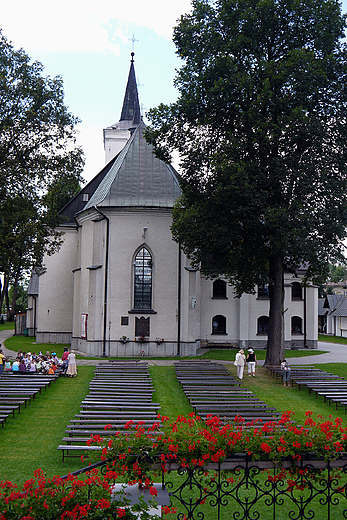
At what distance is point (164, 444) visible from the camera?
662 centimetres

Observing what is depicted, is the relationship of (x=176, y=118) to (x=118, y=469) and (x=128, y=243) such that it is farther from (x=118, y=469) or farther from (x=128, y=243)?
(x=118, y=469)

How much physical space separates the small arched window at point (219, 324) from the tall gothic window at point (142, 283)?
24.9 ft

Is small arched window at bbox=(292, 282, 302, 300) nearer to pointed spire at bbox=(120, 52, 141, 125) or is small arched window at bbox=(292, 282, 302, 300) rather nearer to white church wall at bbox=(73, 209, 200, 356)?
white church wall at bbox=(73, 209, 200, 356)

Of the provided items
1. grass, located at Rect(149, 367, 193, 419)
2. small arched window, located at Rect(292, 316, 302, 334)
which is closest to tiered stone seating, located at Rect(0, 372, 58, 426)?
grass, located at Rect(149, 367, 193, 419)

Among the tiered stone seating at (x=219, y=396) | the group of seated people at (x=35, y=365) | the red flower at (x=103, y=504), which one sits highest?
the red flower at (x=103, y=504)

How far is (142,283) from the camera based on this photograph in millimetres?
32344

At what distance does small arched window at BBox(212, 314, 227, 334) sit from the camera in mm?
37656

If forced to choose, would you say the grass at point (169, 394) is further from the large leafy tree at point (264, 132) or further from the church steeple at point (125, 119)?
the church steeple at point (125, 119)

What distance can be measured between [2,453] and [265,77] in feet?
62.7

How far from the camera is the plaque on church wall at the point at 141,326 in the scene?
104ft

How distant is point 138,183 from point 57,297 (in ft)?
44.0

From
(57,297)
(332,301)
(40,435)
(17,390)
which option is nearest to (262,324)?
(57,297)

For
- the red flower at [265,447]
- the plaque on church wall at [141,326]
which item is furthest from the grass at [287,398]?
the plaque on church wall at [141,326]

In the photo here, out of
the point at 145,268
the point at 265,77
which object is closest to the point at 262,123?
the point at 265,77
